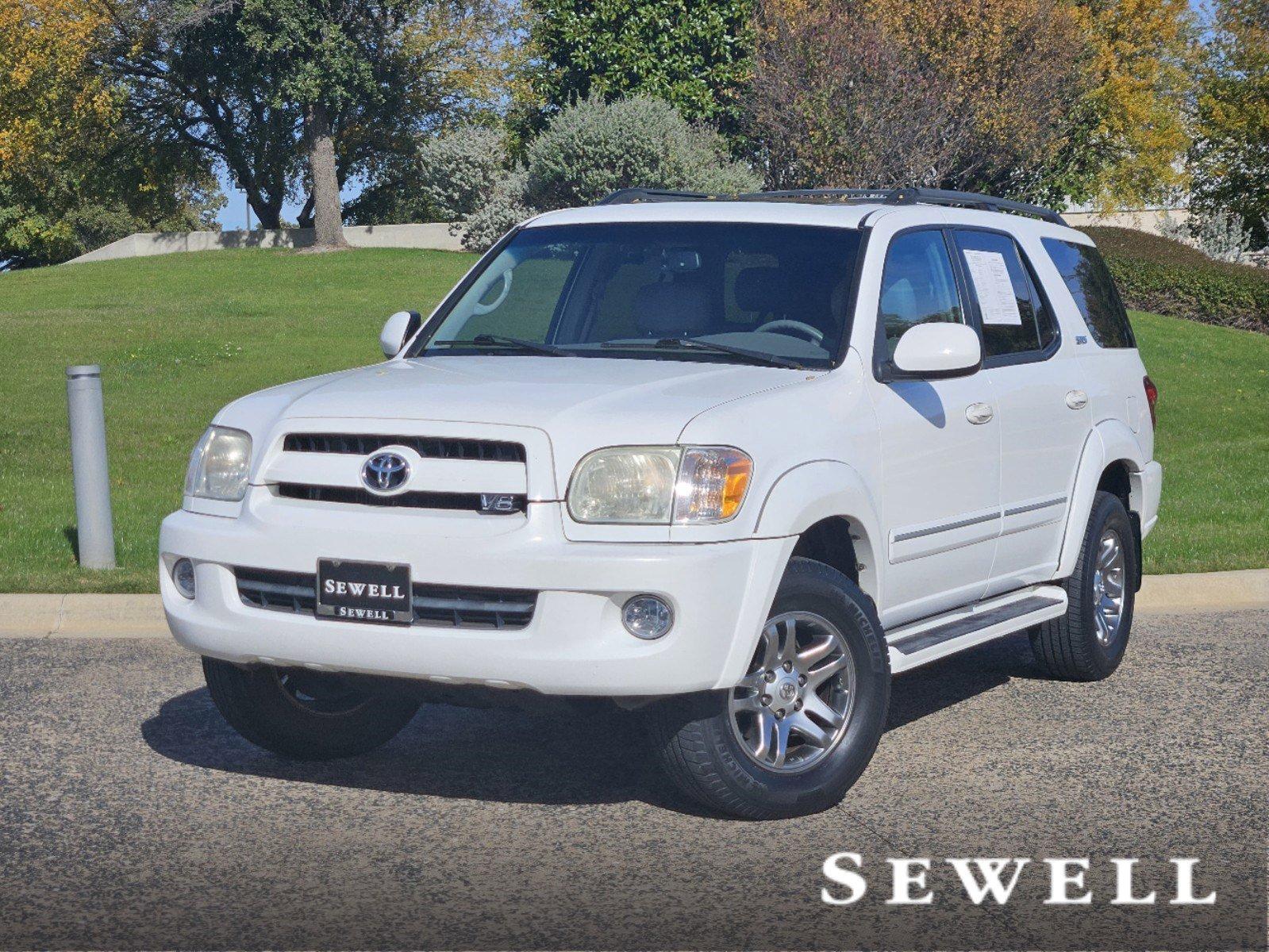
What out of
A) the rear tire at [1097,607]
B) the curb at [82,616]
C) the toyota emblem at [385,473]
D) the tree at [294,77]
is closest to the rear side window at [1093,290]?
the rear tire at [1097,607]

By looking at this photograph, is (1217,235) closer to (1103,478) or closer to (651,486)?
(1103,478)

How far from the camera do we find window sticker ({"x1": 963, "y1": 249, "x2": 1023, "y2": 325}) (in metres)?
6.94

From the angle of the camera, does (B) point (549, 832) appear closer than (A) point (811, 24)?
Yes

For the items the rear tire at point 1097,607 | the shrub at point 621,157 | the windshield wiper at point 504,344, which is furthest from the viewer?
the shrub at point 621,157

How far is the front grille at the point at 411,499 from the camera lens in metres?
5.05

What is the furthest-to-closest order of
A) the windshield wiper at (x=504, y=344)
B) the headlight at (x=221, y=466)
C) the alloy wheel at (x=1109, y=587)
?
1. the alloy wheel at (x=1109, y=587)
2. the windshield wiper at (x=504, y=344)
3. the headlight at (x=221, y=466)

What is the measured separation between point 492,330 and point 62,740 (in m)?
2.26

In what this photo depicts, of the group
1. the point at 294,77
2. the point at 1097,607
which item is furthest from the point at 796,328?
the point at 294,77

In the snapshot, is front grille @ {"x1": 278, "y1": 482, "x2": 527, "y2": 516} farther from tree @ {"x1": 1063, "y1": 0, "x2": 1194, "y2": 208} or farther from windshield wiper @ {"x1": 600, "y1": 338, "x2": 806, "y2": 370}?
tree @ {"x1": 1063, "y1": 0, "x2": 1194, "y2": 208}

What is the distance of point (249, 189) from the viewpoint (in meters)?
57.0

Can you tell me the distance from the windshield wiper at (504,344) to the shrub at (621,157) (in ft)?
88.3

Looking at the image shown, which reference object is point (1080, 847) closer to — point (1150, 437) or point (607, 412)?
point (607, 412)

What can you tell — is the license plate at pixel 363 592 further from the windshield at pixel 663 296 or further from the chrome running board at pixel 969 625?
the chrome running board at pixel 969 625

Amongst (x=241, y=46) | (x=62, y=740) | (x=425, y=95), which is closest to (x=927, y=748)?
(x=62, y=740)
